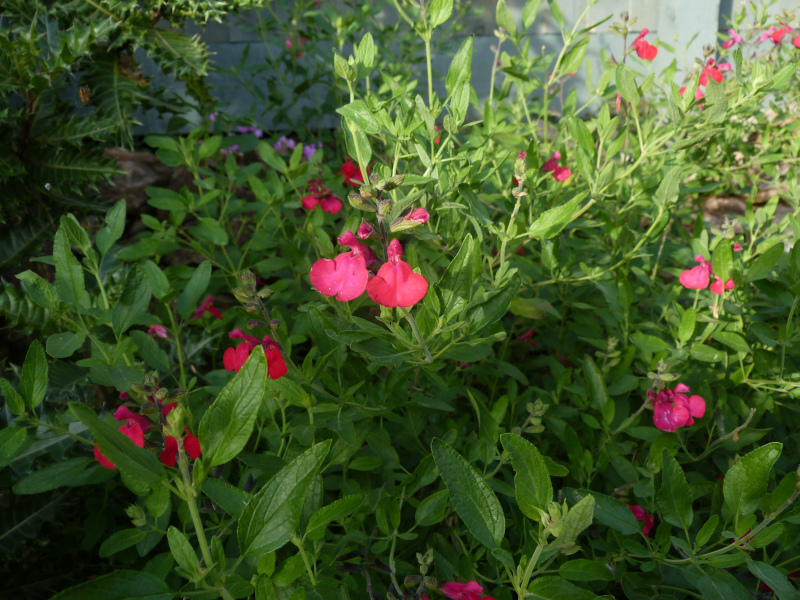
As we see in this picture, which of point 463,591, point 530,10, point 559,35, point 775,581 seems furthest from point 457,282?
point 559,35

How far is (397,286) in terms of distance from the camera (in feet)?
2.38

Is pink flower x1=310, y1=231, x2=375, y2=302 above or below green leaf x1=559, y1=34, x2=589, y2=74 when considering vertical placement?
below

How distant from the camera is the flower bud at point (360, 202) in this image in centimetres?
74

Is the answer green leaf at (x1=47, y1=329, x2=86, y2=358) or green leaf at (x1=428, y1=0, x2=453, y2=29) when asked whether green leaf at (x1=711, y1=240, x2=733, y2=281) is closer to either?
green leaf at (x1=428, y1=0, x2=453, y2=29)

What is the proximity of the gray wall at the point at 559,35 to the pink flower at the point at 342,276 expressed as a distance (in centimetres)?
288

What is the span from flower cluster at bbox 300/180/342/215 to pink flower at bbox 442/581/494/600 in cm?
109

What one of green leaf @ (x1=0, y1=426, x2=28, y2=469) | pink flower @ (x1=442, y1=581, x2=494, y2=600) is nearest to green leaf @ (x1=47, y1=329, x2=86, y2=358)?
green leaf @ (x1=0, y1=426, x2=28, y2=469)

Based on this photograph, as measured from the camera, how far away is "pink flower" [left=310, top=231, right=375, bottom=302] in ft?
2.57

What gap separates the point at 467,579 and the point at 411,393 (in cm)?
36

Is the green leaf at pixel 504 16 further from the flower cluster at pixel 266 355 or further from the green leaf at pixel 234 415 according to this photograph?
the green leaf at pixel 234 415

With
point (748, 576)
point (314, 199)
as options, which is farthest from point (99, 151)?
point (748, 576)

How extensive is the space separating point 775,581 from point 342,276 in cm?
68

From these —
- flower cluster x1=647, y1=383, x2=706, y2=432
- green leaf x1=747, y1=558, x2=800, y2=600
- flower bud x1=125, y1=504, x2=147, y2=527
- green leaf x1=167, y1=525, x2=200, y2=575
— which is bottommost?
flower cluster x1=647, y1=383, x2=706, y2=432

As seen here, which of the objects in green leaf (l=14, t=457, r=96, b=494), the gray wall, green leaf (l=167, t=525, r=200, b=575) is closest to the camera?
green leaf (l=167, t=525, r=200, b=575)
